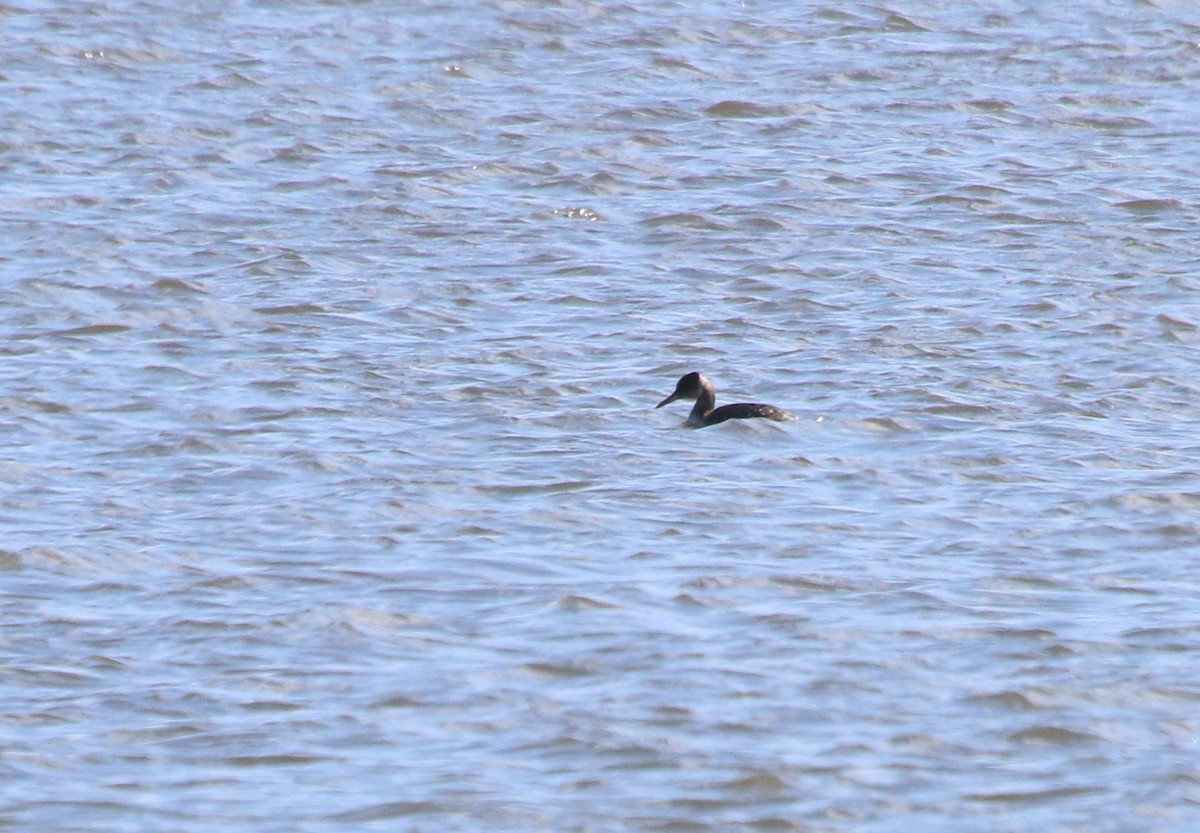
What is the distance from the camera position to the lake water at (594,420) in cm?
852

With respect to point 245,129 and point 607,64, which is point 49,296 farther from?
point 607,64

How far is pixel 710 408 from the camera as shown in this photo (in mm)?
12953

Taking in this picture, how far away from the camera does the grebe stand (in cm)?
1280

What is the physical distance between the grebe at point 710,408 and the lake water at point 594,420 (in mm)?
103

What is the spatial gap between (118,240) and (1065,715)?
9.29 metres

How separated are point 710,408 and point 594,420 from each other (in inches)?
24.6

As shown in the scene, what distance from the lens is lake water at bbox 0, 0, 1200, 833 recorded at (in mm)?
8516

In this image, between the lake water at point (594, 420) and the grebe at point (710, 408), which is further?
the grebe at point (710, 408)

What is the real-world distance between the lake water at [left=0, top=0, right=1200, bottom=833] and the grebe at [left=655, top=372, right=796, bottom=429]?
4.1 inches

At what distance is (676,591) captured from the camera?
10133 millimetres

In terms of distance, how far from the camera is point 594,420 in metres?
13.0

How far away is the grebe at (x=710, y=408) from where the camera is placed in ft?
42.0

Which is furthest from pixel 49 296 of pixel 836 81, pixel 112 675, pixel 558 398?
pixel 836 81

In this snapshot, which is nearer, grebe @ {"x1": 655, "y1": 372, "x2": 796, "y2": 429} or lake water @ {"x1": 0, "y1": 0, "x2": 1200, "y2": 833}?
lake water @ {"x1": 0, "y1": 0, "x2": 1200, "y2": 833}
